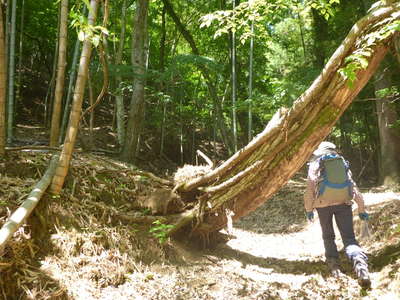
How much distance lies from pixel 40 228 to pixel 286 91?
6348 millimetres

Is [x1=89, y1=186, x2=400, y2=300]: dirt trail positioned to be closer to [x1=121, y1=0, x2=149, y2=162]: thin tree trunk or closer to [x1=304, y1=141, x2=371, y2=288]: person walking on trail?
[x1=304, y1=141, x2=371, y2=288]: person walking on trail

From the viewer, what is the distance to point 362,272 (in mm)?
3545

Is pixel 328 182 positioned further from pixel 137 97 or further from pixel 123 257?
pixel 137 97

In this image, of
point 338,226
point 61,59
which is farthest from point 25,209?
point 338,226

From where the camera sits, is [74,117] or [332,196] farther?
[332,196]

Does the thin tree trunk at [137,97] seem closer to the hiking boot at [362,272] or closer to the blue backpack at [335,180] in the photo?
the blue backpack at [335,180]

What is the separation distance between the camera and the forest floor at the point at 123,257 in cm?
311

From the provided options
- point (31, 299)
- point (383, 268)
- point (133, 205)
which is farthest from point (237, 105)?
point (31, 299)

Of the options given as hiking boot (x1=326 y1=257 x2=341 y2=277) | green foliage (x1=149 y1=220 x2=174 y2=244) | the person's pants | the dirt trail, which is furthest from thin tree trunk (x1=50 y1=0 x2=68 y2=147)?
hiking boot (x1=326 y1=257 x2=341 y2=277)

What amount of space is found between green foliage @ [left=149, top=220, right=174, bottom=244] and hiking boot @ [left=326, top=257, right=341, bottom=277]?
193cm

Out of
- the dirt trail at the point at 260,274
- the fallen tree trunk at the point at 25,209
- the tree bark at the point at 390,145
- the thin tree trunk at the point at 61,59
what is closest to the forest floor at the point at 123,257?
the dirt trail at the point at 260,274

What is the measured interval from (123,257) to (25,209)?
43.4 inches

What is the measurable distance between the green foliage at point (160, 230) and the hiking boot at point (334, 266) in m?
1.93

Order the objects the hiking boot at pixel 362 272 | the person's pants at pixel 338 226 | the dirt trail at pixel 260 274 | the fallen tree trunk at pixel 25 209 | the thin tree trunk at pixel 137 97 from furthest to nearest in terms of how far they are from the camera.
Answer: the thin tree trunk at pixel 137 97 < the person's pants at pixel 338 226 < the hiking boot at pixel 362 272 < the dirt trail at pixel 260 274 < the fallen tree trunk at pixel 25 209
